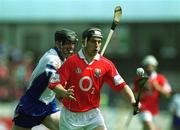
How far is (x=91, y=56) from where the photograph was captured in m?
10.2

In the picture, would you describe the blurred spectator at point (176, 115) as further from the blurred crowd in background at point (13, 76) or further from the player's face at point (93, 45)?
the player's face at point (93, 45)

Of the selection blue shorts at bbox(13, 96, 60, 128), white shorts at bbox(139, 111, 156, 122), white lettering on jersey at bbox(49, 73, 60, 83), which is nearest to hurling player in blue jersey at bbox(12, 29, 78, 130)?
blue shorts at bbox(13, 96, 60, 128)

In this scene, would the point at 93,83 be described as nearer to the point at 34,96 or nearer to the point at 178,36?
the point at 34,96

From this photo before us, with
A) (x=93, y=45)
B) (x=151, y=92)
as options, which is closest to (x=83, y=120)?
(x=93, y=45)

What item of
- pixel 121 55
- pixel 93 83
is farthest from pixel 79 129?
pixel 121 55

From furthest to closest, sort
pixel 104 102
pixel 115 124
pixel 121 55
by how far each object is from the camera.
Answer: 1. pixel 121 55
2. pixel 104 102
3. pixel 115 124

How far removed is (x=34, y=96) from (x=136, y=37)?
24.9 metres

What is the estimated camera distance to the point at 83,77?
10133 mm

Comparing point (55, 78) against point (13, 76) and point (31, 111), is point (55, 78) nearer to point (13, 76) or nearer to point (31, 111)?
point (31, 111)

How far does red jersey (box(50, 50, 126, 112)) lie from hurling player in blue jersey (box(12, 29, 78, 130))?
24 cm

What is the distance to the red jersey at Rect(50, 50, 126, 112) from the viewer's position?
10133 millimetres

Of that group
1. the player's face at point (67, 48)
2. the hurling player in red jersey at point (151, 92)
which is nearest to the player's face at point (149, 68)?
the hurling player in red jersey at point (151, 92)

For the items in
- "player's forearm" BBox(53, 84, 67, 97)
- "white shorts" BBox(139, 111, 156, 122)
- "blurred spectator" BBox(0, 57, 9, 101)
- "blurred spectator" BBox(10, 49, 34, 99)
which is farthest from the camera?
"blurred spectator" BBox(0, 57, 9, 101)

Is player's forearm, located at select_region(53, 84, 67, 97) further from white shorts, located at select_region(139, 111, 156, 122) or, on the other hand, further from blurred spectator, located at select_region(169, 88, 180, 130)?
blurred spectator, located at select_region(169, 88, 180, 130)
